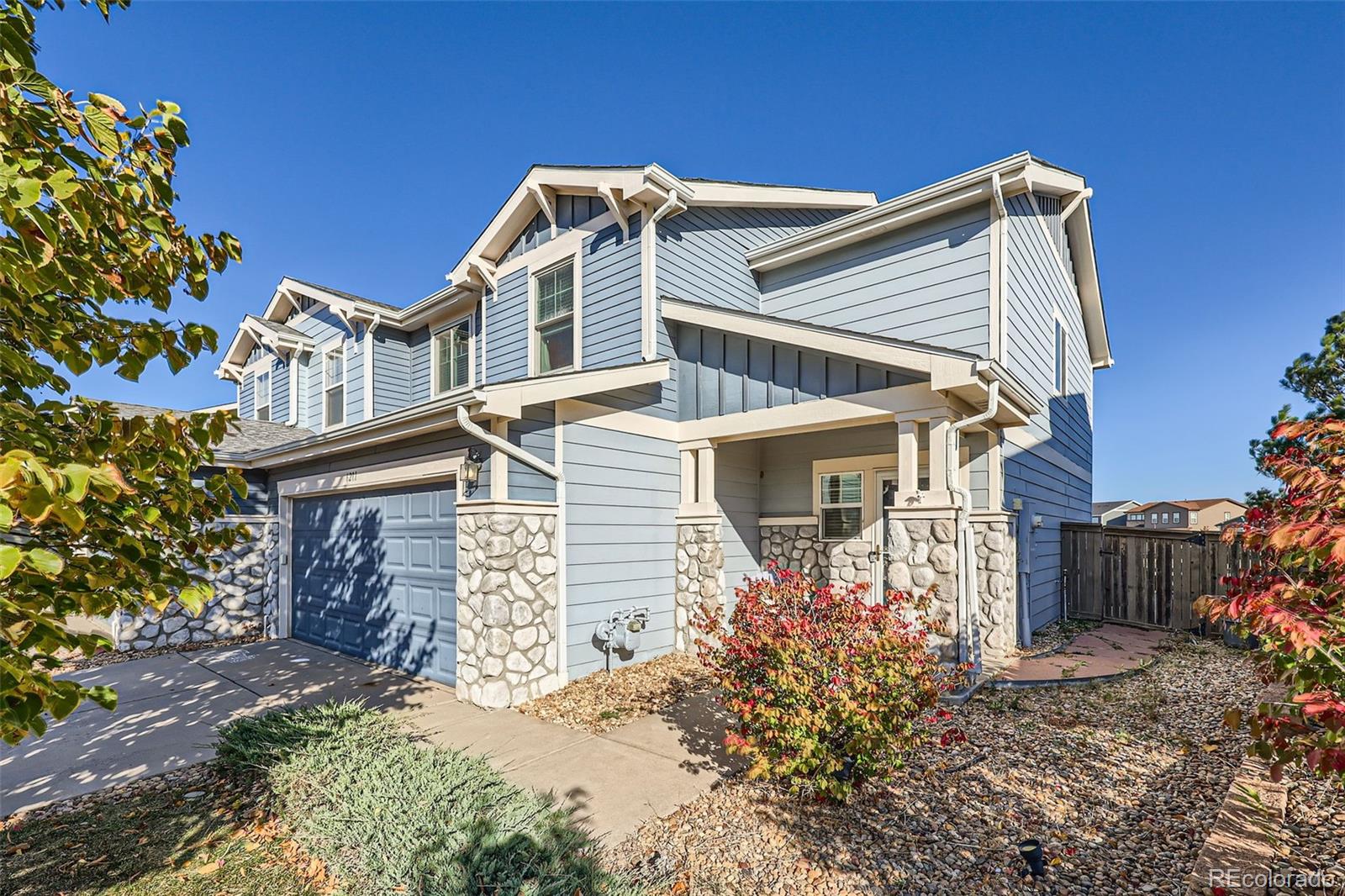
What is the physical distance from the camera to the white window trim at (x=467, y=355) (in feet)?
34.4

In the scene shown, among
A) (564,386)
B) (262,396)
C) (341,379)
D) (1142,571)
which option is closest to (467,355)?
(341,379)

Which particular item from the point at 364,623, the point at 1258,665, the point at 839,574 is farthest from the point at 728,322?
the point at 364,623

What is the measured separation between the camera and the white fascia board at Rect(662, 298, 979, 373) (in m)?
5.55

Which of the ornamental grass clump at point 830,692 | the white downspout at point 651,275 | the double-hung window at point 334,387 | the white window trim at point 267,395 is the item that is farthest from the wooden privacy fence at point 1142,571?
the white window trim at point 267,395

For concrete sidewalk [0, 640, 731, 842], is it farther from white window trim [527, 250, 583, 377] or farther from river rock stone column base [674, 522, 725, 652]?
white window trim [527, 250, 583, 377]

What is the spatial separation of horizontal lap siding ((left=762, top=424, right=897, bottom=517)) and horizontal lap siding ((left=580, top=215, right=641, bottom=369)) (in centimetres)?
272

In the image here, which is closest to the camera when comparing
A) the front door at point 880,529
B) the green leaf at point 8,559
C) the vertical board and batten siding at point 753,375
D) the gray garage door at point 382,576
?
the green leaf at point 8,559

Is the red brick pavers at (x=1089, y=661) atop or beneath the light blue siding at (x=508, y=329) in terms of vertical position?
beneath

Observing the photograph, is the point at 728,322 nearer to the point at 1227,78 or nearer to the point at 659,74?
the point at 659,74

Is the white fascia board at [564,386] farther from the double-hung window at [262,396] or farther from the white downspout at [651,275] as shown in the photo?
the double-hung window at [262,396]

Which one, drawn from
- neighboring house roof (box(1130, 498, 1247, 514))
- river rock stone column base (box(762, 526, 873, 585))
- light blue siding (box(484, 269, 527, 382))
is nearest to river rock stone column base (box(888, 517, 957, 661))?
river rock stone column base (box(762, 526, 873, 585))

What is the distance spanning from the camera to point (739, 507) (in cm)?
866

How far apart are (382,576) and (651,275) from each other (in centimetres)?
509

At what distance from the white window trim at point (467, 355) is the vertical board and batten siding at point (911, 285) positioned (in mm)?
5449
